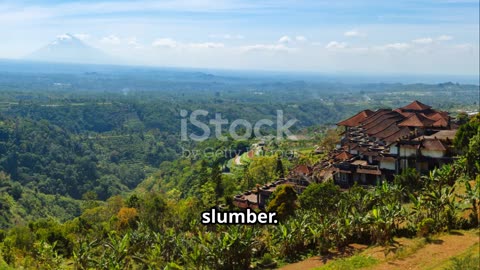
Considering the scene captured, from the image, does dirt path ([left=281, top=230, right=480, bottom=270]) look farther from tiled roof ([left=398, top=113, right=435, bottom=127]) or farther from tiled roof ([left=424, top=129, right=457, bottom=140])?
tiled roof ([left=398, top=113, right=435, bottom=127])

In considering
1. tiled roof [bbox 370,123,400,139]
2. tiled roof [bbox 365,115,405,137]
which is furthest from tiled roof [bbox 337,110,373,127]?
tiled roof [bbox 370,123,400,139]

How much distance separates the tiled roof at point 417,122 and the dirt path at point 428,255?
15351mm

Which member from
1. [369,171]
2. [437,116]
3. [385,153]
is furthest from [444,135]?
[437,116]

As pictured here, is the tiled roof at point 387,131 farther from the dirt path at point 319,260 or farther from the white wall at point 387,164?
the dirt path at point 319,260

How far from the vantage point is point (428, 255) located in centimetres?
1133

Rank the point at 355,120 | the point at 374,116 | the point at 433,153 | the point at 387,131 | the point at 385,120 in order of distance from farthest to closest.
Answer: the point at 355,120, the point at 374,116, the point at 385,120, the point at 387,131, the point at 433,153

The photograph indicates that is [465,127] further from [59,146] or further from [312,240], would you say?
[59,146]

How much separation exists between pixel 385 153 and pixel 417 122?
4.04m

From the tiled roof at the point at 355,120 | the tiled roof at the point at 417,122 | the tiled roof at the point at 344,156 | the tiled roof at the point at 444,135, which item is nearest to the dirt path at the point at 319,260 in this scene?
the tiled roof at the point at 444,135

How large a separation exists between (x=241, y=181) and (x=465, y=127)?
767 inches

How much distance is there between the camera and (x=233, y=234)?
13000 millimetres

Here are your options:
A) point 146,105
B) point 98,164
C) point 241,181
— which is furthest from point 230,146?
point 146,105

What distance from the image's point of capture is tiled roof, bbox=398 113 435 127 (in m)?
27.0

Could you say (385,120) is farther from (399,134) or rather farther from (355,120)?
(399,134)
